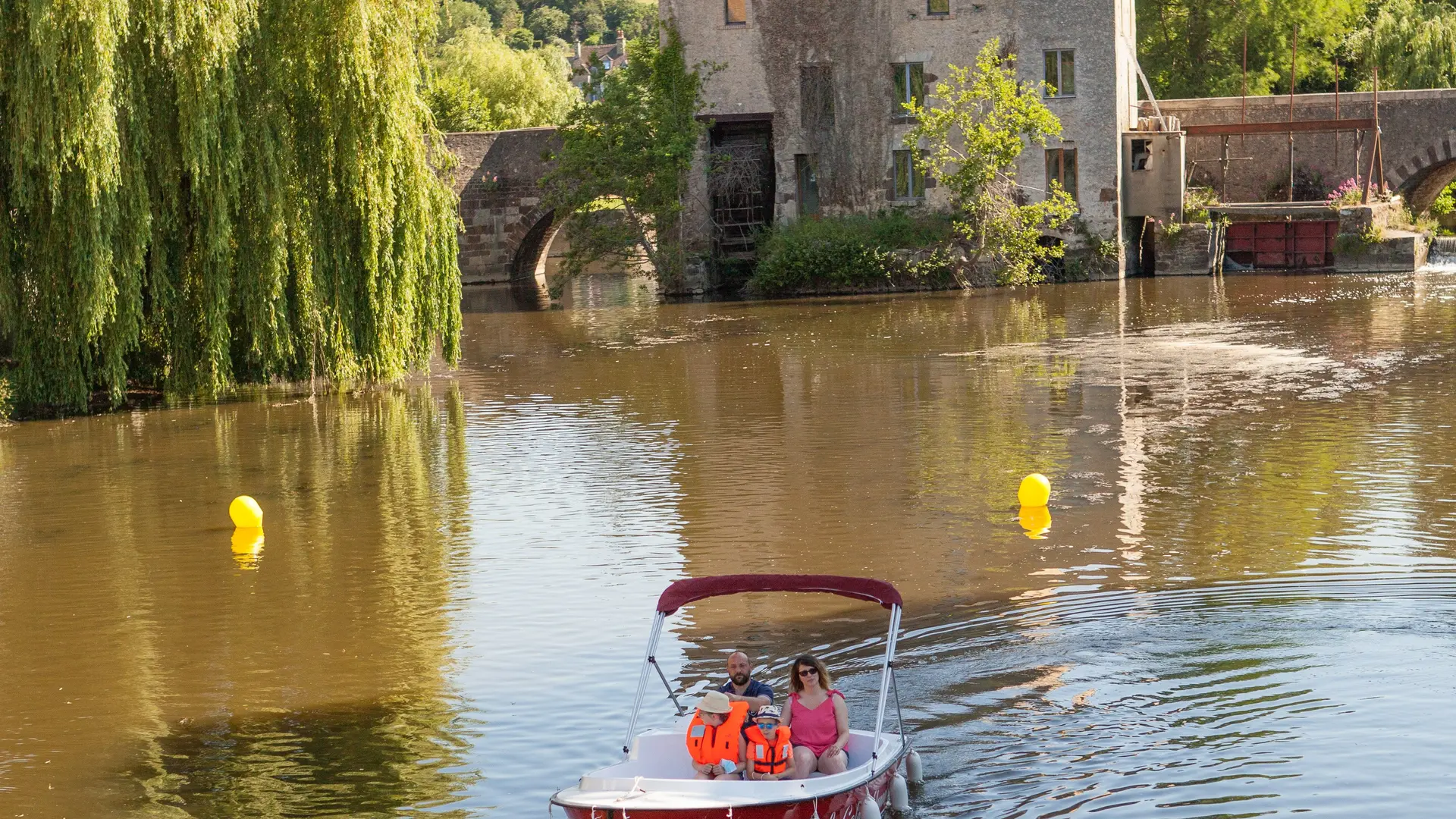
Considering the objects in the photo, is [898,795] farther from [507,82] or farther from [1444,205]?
[507,82]

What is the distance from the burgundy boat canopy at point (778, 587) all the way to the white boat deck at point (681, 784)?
3.68ft

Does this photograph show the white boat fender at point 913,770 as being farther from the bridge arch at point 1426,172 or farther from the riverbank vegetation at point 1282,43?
the riverbank vegetation at point 1282,43

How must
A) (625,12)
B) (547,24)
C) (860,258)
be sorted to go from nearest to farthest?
(860,258)
(547,24)
(625,12)

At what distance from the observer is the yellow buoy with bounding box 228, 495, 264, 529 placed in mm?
17219

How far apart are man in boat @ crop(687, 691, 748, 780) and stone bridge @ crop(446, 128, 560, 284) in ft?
129

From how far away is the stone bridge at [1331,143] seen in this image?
47.1 metres

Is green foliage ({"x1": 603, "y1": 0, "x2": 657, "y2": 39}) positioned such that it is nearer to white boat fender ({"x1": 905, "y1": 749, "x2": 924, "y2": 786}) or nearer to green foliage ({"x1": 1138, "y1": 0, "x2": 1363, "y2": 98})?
green foliage ({"x1": 1138, "y1": 0, "x2": 1363, "y2": 98})

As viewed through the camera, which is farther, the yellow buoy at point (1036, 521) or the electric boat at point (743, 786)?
the yellow buoy at point (1036, 521)

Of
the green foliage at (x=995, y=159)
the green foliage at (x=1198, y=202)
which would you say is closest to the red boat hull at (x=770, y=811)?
the green foliage at (x=995, y=159)

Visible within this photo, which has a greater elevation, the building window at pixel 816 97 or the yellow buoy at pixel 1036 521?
the building window at pixel 816 97

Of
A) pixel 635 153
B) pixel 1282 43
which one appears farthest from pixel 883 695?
pixel 1282 43

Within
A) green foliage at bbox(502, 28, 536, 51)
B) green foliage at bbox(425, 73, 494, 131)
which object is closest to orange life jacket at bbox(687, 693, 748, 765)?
green foliage at bbox(425, 73, 494, 131)

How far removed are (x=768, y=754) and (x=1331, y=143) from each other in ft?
144

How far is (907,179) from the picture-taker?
147ft
